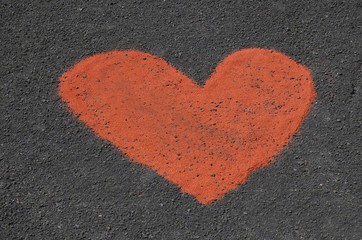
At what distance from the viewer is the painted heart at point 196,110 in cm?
310

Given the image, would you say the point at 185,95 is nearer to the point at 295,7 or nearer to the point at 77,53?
the point at 77,53

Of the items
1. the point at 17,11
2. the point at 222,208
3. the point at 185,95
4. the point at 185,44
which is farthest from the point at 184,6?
the point at 222,208

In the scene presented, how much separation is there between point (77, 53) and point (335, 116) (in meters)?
2.48

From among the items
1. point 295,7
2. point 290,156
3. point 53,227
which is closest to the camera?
point 53,227

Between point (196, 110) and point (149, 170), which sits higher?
point (196, 110)

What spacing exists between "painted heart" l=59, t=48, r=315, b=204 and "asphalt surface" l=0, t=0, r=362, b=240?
10 cm

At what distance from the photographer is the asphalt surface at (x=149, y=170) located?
2.96 metres

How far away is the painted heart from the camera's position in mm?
3098

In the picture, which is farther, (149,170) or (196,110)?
(196,110)

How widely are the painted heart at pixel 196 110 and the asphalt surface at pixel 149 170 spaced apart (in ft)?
0.32

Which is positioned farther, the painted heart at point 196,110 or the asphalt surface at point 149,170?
the painted heart at point 196,110

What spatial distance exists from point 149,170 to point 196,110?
0.67 meters

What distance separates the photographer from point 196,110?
3.25 meters

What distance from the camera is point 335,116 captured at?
3.30 meters
